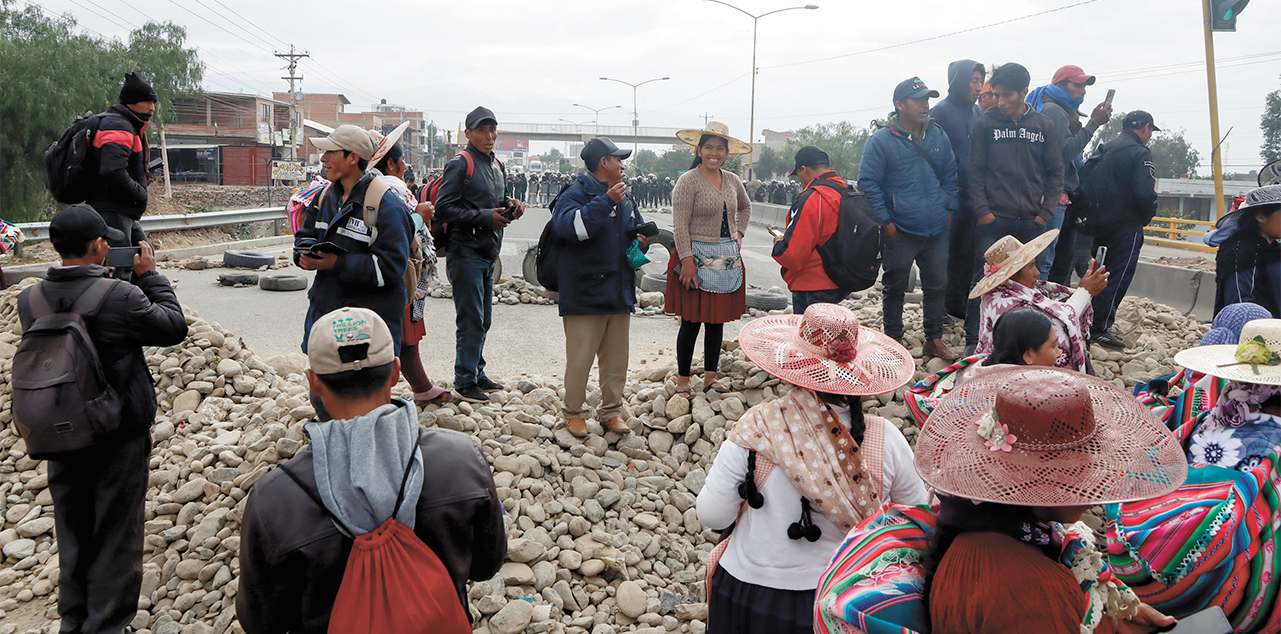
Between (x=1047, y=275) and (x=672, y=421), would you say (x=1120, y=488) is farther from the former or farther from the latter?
(x=1047, y=275)

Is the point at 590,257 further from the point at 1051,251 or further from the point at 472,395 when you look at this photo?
the point at 1051,251

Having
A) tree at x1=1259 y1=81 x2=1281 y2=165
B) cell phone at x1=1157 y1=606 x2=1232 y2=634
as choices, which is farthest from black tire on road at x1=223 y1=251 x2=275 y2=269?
tree at x1=1259 y1=81 x2=1281 y2=165

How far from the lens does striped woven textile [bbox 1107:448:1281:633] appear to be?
6.31ft

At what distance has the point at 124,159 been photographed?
5008mm

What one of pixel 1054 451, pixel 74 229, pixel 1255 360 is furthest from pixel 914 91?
pixel 74 229

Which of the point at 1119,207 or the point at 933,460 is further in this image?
the point at 1119,207

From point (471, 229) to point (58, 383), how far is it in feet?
7.83

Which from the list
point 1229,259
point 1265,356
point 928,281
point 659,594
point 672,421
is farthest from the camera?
point 928,281

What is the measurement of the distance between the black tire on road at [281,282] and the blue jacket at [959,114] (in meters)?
8.40

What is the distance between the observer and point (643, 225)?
4.57m

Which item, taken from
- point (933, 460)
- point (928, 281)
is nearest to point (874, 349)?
point (933, 460)

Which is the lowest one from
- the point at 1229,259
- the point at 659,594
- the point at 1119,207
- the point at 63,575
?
the point at 659,594

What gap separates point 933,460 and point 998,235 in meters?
4.65

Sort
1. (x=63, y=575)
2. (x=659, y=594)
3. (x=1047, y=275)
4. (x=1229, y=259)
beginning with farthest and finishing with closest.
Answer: (x=1047, y=275) < (x=1229, y=259) < (x=659, y=594) < (x=63, y=575)
